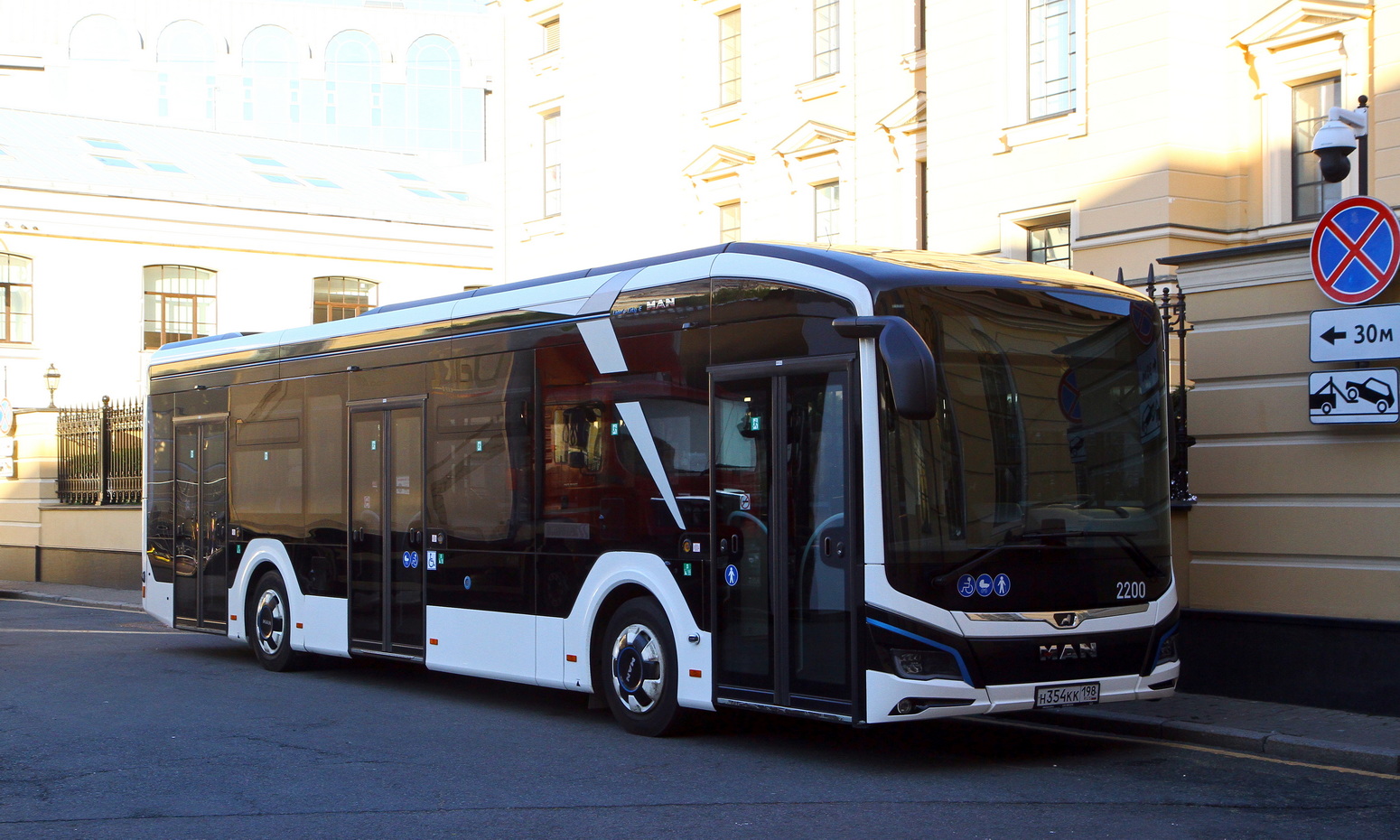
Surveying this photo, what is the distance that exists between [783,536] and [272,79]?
243 ft

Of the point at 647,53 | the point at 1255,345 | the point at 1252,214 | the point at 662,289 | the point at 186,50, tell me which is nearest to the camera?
the point at 662,289

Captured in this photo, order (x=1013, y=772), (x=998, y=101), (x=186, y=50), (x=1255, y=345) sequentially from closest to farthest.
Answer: (x=1013, y=772)
(x=1255, y=345)
(x=998, y=101)
(x=186, y=50)

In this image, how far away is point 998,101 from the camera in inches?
823

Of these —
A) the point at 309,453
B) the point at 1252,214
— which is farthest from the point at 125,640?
the point at 1252,214

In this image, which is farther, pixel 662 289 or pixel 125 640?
pixel 125 640

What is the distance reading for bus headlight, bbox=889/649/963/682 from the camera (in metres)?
8.51

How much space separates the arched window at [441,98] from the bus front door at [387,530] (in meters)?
67.5

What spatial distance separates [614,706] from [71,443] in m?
23.1

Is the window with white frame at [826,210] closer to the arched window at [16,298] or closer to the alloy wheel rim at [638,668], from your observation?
the alloy wheel rim at [638,668]

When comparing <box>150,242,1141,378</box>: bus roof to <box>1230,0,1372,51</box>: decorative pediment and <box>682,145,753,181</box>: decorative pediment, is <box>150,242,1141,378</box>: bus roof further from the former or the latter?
<box>682,145,753,181</box>: decorative pediment

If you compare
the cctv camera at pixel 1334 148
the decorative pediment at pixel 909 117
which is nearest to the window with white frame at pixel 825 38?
the decorative pediment at pixel 909 117

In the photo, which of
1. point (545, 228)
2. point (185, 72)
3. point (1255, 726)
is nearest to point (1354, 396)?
point (1255, 726)

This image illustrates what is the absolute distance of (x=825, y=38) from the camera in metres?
24.6

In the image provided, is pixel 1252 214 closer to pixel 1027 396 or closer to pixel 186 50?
pixel 1027 396
